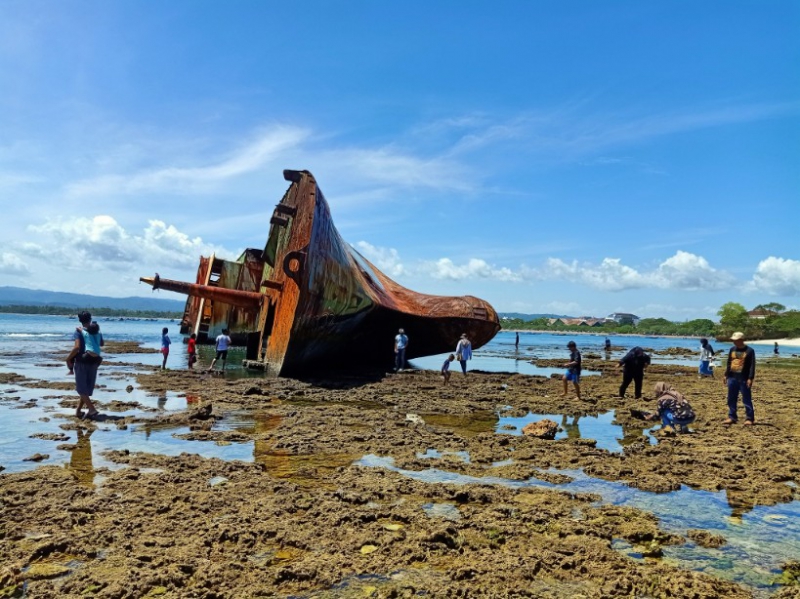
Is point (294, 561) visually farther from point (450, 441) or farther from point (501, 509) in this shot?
point (450, 441)

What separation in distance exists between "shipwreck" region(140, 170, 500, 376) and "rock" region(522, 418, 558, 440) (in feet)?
22.3

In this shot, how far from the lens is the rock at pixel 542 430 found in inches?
302

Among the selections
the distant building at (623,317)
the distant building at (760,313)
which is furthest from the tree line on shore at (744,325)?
the distant building at (623,317)

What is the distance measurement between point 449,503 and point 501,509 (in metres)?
0.46

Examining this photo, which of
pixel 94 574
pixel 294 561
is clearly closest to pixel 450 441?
pixel 294 561

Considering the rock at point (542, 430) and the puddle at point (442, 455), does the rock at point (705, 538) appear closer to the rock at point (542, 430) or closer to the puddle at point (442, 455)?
the puddle at point (442, 455)

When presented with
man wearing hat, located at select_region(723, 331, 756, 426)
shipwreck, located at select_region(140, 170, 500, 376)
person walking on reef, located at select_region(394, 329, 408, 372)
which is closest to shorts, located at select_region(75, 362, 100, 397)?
shipwreck, located at select_region(140, 170, 500, 376)

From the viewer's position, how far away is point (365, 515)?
4254mm

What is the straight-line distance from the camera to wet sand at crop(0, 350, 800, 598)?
3.22 m

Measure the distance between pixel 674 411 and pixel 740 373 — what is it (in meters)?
1.27

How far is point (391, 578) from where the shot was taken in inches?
130

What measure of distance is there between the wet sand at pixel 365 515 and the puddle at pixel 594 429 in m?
0.15

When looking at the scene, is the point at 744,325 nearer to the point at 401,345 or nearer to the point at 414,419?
the point at 401,345

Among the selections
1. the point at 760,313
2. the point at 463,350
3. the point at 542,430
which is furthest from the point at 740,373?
the point at 760,313
